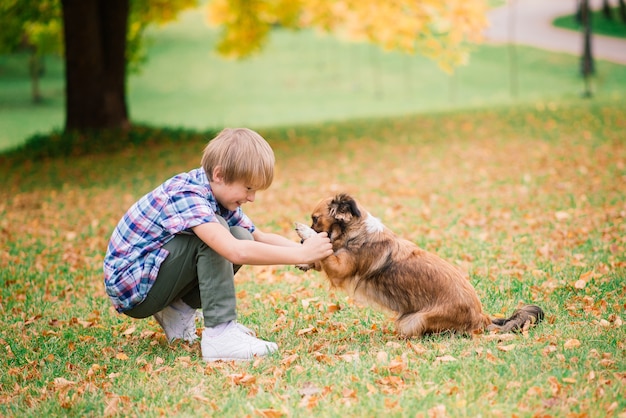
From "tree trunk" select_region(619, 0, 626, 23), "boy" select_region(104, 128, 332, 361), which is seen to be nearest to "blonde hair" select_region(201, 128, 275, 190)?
"boy" select_region(104, 128, 332, 361)

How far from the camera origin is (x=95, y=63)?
16594 mm

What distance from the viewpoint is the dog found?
4.54m

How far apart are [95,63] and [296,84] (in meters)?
26.4

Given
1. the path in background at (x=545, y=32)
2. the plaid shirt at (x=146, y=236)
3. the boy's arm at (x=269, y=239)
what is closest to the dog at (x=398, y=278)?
the boy's arm at (x=269, y=239)

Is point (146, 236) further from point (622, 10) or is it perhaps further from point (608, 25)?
point (608, 25)

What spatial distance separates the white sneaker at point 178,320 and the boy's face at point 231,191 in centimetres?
95

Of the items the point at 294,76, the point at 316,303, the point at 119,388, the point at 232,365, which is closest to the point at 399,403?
the point at 232,365

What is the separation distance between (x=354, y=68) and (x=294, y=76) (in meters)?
4.49

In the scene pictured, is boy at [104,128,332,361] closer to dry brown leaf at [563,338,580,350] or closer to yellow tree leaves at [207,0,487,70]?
dry brown leaf at [563,338,580,350]

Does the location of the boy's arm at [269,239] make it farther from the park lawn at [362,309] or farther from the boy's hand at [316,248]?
the park lawn at [362,309]

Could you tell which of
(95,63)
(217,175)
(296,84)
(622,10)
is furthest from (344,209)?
(296,84)

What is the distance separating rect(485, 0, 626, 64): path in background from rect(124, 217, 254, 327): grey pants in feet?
109

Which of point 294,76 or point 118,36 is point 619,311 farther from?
point 294,76

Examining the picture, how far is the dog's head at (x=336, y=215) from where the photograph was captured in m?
4.63
